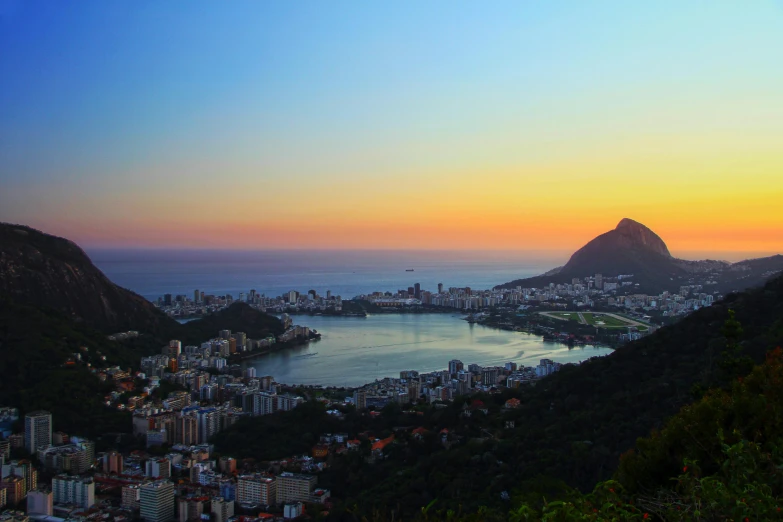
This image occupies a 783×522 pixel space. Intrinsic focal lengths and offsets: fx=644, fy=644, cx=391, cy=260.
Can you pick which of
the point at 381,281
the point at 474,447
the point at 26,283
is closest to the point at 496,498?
the point at 474,447

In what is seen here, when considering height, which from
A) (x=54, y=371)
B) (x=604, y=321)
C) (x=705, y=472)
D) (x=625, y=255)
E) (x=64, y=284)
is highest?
(x=625, y=255)

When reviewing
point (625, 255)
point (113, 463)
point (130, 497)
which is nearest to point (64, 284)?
point (113, 463)

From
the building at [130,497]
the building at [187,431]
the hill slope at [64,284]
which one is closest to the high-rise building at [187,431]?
the building at [187,431]

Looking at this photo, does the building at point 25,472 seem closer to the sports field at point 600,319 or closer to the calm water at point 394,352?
the calm water at point 394,352

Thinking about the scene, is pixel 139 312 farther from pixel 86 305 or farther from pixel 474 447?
pixel 474 447

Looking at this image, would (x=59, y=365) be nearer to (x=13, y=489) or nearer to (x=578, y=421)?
(x=13, y=489)

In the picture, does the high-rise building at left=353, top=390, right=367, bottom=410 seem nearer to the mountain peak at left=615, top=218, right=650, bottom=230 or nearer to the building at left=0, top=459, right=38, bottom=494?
the building at left=0, top=459, right=38, bottom=494

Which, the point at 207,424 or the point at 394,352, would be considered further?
the point at 394,352
